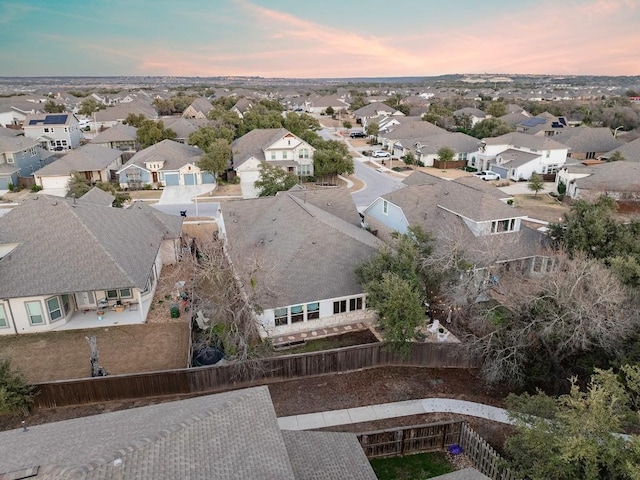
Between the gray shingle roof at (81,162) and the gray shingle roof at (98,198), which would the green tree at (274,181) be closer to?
the gray shingle roof at (98,198)

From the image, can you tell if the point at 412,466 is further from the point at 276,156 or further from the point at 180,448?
the point at 276,156

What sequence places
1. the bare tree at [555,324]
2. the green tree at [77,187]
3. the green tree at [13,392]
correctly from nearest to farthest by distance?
the green tree at [13,392]
the bare tree at [555,324]
the green tree at [77,187]

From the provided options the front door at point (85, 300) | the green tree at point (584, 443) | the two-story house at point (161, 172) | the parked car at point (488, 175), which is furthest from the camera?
the parked car at point (488, 175)

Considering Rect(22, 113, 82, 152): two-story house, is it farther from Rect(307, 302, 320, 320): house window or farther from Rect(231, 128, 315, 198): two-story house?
Rect(307, 302, 320, 320): house window

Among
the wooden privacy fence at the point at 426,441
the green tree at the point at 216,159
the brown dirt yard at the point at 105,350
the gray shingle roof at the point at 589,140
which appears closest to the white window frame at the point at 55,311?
the brown dirt yard at the point at 105,350

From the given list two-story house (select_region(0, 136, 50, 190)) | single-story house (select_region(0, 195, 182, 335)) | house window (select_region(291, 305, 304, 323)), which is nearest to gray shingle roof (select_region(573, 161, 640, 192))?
house window (select_region(291, 305, 304, 323))

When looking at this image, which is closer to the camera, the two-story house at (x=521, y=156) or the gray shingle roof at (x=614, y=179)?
the gray shingle roof at (x=614, y=179)

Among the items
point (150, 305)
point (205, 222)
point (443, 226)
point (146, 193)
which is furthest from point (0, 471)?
point (146, 193)

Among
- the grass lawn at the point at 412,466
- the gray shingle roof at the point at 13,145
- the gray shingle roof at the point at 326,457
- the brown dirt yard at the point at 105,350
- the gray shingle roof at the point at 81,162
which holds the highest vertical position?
the gray shingle roof at the point at 13,145
